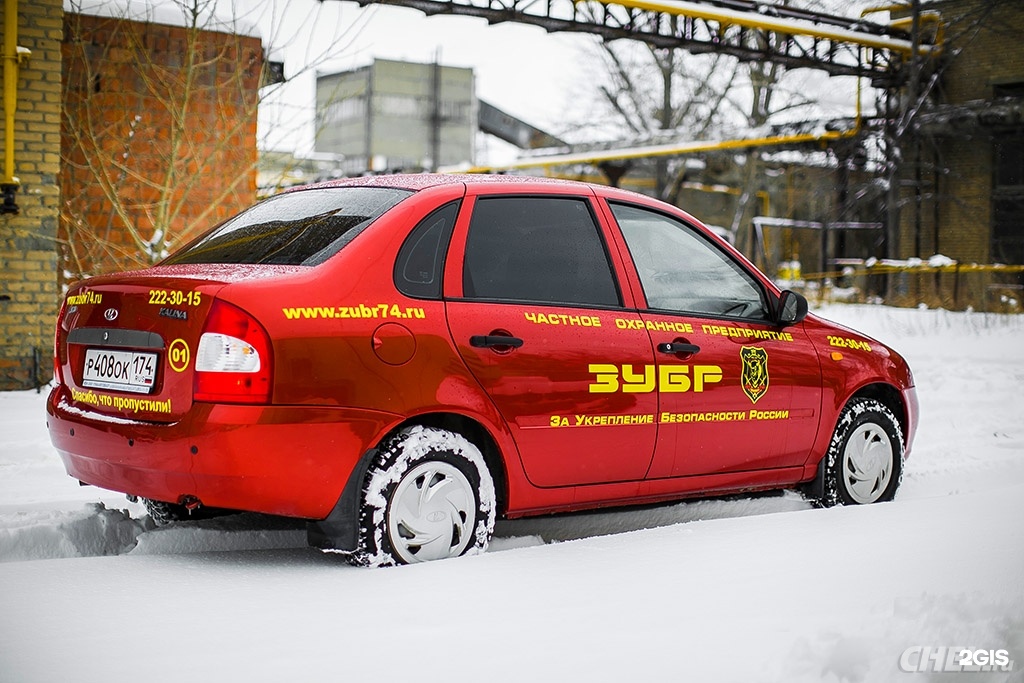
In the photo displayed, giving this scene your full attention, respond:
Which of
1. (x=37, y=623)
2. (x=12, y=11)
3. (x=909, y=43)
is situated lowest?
(x=37, y=623)

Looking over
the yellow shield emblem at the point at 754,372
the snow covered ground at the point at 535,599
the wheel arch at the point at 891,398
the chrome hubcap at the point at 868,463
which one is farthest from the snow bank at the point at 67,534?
the wheel arch at the point at 891,398

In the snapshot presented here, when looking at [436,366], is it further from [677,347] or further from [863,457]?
[863,457]

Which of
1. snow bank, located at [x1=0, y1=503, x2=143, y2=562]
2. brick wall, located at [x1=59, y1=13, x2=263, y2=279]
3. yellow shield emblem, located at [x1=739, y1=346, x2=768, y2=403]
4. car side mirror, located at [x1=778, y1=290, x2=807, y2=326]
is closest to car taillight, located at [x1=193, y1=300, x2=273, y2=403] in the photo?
snow bank, located at [x1=0, y1=503, x2=143, y2=562]

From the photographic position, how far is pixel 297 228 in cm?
424

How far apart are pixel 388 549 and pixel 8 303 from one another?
267 inches

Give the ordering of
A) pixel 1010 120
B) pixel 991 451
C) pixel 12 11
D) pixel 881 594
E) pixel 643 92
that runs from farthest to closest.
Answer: pixel 643 92 < pixel 1010 120 < pixel 12 11 < pixel 991 451 < pixel 881 594

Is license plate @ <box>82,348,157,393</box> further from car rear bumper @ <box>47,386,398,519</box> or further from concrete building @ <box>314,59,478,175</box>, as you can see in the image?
concrete building @ <box>314,59,478,175</box>

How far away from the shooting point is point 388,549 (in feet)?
12.5

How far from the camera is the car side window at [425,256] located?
13.0 feet

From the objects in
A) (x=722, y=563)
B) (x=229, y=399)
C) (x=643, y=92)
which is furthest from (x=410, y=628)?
(x=643, y=92)

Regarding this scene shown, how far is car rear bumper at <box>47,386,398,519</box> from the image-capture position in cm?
356

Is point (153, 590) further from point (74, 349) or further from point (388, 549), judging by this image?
point (74, 349)

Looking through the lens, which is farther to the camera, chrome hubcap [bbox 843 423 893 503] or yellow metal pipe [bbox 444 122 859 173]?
yellow metal pipe [bbox 444 122 859 173]

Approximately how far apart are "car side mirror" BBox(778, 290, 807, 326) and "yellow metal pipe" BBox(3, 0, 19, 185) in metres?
6.64
